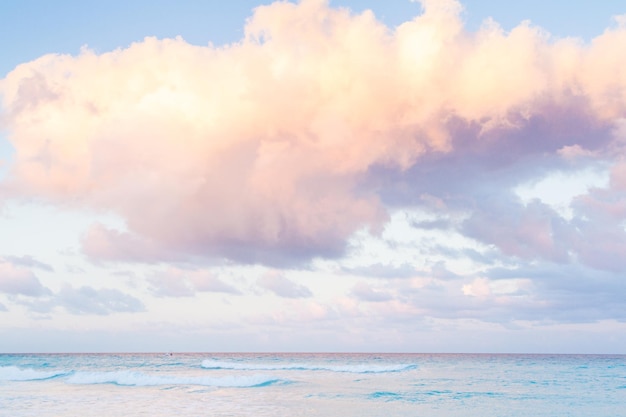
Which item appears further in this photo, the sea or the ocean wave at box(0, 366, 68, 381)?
the ocean wave at box(0, 366, 68, 381)

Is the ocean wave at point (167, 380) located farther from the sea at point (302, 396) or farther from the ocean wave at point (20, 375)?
the ocean wave at point (20, 375)

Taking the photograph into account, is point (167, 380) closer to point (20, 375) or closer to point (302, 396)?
point (20, 375)

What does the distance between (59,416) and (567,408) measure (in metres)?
24.5

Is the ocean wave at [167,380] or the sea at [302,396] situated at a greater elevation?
the ocean wave at [167,380]

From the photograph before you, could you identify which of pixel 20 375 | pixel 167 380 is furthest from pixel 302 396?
pixel 20 375

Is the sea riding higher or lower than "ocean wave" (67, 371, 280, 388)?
lower

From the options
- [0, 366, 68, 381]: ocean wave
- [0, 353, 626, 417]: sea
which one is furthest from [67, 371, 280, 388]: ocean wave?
[0, 366, 68, 381]: ocean wave

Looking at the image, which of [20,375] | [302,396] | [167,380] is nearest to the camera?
[302,396]

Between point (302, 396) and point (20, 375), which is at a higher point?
point (20, 375)

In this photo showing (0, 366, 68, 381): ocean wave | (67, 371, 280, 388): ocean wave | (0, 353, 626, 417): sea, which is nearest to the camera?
(0, 353, 626, 417): sea

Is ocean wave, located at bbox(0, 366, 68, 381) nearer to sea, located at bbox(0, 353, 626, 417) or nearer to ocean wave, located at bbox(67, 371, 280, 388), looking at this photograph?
sea, located at bbox(0, 353, 626, 417)

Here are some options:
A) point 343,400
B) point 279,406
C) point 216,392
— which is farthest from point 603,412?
point 216,392

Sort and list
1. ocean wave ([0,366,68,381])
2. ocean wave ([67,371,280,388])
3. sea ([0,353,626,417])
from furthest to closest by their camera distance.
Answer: ocean wave ([0,366,68,381]) → ocean wave ([67,371,280,388]) → sea ([0,353,626,417])

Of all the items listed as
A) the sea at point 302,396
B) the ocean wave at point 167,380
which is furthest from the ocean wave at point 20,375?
the ocean wave at point 167,380
